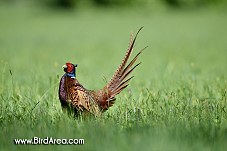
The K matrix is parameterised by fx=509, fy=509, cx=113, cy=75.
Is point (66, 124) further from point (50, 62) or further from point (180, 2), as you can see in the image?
point (180, 2)

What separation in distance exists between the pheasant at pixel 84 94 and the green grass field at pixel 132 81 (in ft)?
0.39

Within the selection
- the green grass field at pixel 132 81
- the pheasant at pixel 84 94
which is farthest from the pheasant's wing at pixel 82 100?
the green grass field at pixel 132 81

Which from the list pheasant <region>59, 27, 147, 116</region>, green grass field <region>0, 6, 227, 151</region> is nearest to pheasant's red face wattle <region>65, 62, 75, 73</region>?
pheasant <region>59, 27, 147, 116</region>

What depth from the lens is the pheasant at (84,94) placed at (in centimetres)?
444

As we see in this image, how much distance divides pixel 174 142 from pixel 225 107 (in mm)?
1344

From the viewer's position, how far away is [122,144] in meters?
3.60

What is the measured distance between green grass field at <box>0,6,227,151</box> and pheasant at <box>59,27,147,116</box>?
4.7 inches

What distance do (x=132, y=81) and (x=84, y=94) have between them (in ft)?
10.3

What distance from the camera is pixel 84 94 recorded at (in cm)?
447

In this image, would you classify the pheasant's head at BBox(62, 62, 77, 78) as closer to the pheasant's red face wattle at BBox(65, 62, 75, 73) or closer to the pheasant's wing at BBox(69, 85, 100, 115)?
the pheasant's red face wattle at BBox(65, 62, 75, 73)

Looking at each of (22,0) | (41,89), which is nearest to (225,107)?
(41,89)

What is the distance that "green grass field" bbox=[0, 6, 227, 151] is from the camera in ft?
12.7

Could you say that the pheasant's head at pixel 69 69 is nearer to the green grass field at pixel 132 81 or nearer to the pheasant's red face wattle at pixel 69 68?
the pheasant's red face wattle at pixel 69 68

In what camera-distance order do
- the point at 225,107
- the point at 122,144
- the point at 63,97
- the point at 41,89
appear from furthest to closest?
the point at 41,89
the point at 225,107
the point at 63,97
the point at 122,144
